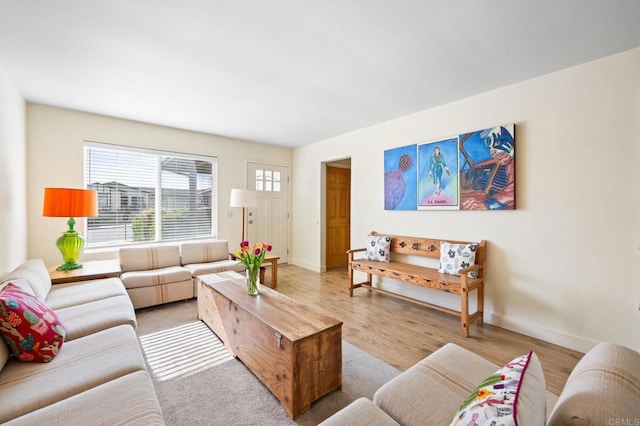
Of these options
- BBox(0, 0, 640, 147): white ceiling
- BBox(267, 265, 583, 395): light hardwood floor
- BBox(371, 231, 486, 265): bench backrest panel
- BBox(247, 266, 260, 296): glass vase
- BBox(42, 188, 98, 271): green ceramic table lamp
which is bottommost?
BBox(267, 265, 583, 395): light hardwood floor

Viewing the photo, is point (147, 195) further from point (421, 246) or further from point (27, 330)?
point (421, 246)

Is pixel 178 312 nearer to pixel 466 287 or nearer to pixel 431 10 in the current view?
pixel 466 287

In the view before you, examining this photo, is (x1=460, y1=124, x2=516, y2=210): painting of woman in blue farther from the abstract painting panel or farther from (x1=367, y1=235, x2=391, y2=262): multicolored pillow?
(x1=367, y1=235, x2=391, y2=262): multicolored pillow

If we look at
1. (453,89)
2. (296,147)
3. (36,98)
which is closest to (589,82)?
(453,89)

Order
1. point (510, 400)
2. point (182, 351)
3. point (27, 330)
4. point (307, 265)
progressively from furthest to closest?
point (307, 265) → point (182, 351) → point (27, 330) → point (510, 400)

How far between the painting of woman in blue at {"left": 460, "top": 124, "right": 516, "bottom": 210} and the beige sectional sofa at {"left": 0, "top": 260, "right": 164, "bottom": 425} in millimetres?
3146

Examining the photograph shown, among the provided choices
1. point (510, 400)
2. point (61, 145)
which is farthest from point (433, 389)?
point (61, 145)

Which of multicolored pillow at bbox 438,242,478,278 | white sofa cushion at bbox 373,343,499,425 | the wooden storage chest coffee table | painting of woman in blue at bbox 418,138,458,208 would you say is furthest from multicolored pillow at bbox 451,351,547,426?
painting of woman in blue at bbox 418,138,458,208

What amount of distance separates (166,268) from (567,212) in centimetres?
451

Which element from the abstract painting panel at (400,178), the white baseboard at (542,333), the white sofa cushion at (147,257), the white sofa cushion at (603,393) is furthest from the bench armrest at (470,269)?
the white sofa cushion at (147,257)

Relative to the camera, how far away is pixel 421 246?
3365 millimetres

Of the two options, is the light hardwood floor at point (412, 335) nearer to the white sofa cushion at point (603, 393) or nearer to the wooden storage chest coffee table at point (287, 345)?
the wooden storage chest coffee table at point (287, 345)

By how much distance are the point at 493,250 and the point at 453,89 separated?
1.76m

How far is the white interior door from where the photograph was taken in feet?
17.0
